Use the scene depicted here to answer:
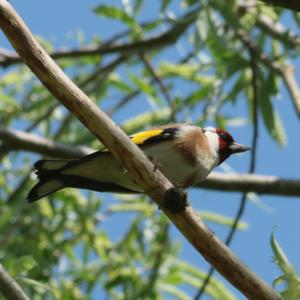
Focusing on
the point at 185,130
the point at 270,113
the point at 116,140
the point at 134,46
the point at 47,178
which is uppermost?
the point at 134,46

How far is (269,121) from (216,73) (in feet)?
2.10

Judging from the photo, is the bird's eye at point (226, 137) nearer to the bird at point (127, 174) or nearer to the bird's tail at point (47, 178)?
the bird at point (127, 174)

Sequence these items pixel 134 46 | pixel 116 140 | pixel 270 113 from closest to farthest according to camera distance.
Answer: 1. pixel 116 140
2. pixel 270 113
3. pixel 134 46

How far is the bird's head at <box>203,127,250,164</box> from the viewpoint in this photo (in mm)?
5078

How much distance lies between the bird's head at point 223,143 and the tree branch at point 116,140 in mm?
1571

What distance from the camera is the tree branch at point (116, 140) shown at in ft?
11.0

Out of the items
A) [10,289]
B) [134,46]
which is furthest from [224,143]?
[10,289]

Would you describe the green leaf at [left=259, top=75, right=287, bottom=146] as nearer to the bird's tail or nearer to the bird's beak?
the bird's beak

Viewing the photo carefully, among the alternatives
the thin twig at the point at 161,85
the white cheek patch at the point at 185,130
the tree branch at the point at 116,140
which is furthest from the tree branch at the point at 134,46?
the tree branch at the point at 116,140

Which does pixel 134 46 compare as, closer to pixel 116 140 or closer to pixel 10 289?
pixel 10 289

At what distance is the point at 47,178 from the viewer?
4.48 meters

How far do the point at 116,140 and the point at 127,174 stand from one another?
0.96 metres

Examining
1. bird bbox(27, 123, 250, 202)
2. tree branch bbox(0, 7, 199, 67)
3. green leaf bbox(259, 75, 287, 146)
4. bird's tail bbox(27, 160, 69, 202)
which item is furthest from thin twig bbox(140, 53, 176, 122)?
bird's tail bbox(27, 160, 69, 202)

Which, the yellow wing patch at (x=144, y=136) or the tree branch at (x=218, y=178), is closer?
the yellow wing patch at (x=144, y=136)
